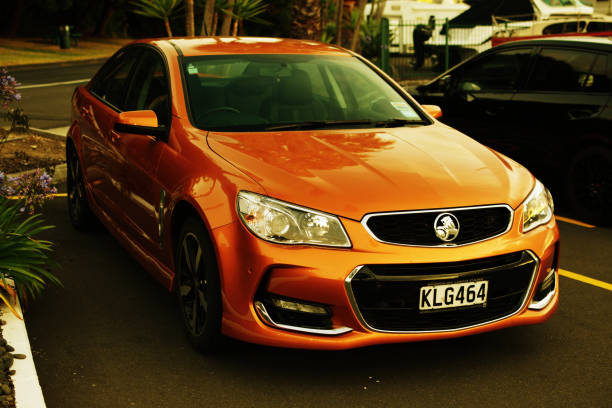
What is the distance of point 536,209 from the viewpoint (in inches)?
174

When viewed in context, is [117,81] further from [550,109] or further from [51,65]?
[51,65]

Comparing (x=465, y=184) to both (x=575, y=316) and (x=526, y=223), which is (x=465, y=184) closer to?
(x=526, y=223)

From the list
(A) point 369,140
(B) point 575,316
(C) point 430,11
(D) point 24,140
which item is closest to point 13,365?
(A) point 369,140

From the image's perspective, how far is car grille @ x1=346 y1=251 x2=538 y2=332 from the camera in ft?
12.8

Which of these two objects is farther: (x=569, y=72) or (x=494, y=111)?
(x=494, y=111)

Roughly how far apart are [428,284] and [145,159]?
2.05m

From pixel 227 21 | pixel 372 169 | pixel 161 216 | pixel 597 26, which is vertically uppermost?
pixel 227 21

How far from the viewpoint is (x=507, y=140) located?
8.26 m

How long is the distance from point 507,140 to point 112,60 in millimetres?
3790

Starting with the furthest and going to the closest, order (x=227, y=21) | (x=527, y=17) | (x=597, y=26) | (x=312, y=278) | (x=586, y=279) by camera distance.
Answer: (x=527, y=17) < (x=597, y=26) < (x=227, y=21) < (x=586, y=279) < (x=312, y=278)

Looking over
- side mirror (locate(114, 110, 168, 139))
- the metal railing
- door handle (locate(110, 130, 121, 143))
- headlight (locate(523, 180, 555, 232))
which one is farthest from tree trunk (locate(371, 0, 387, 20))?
headlight (locate(523, 180, 555, 232))

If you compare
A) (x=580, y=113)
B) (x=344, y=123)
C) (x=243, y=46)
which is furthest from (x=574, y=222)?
(x=243, y=46)

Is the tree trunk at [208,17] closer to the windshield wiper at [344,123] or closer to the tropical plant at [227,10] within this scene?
the tropical plant at [227,10]

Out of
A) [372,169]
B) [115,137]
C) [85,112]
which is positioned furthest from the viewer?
[85,112]
